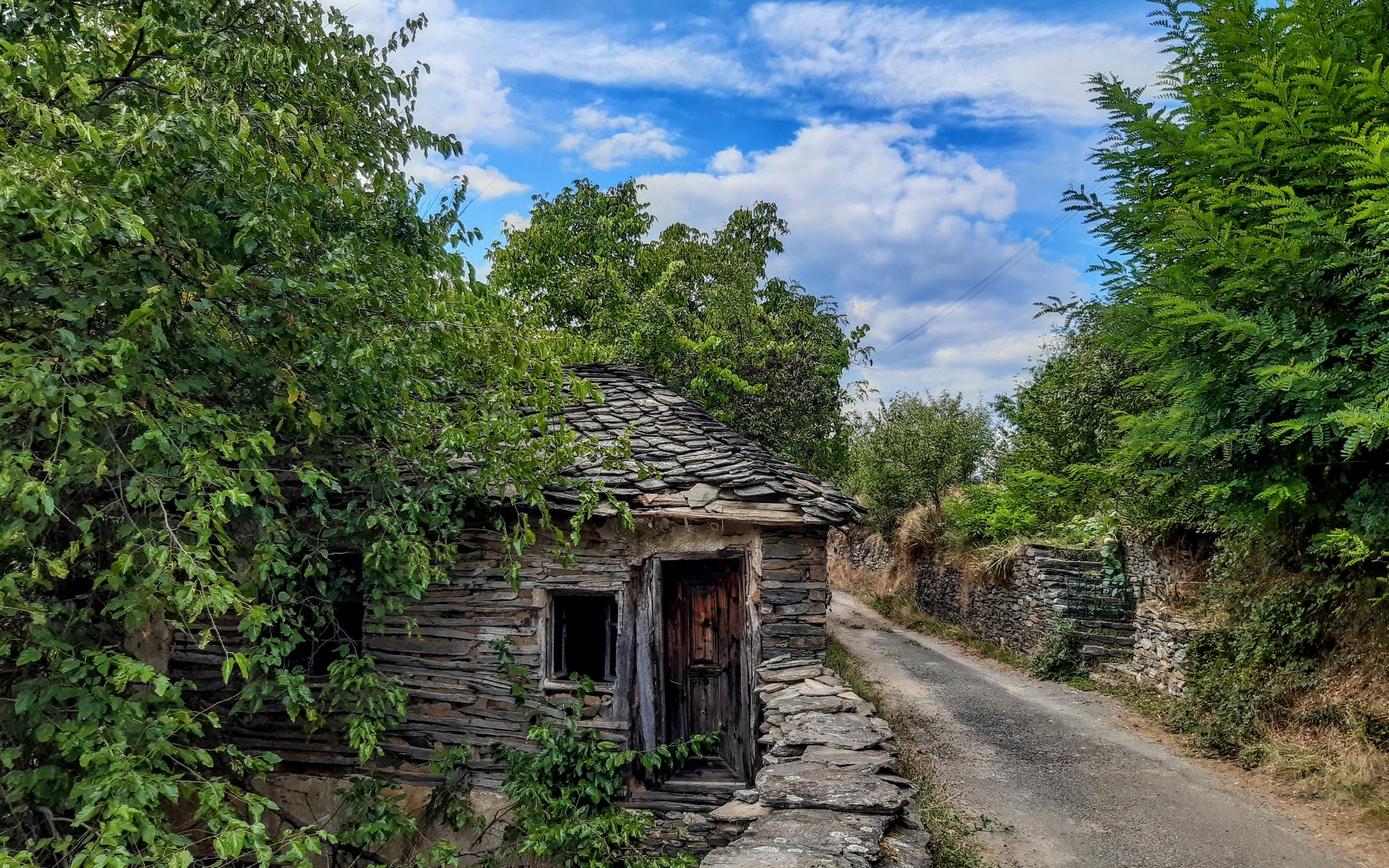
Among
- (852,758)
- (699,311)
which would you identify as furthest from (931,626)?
(852,758)

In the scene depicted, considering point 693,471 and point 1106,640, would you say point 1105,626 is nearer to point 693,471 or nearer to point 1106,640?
point 1106,640

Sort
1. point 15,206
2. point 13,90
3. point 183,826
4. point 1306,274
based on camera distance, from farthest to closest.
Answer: point 183,826, point 1306,274, point 13,90, point 15,206

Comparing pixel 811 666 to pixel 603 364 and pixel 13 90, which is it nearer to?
pixel 603 364

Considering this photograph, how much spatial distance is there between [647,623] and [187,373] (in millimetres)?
4508

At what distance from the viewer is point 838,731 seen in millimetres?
5090

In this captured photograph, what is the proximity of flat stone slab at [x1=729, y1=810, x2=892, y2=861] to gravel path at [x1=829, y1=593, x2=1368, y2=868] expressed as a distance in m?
2.00

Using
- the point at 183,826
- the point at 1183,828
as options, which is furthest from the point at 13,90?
the point at 1183,828

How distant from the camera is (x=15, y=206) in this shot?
291 cm

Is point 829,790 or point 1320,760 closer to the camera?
point 829,790

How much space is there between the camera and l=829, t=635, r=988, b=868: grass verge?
4836 millimetres

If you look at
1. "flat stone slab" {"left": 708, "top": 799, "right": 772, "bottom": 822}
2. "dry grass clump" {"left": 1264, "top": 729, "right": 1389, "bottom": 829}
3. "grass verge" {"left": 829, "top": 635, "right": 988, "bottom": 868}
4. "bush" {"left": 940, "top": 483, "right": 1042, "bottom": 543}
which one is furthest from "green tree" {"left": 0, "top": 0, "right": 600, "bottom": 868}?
"bush" {"left": 940, "top": 483, "right": 1042, "bottom": 543}

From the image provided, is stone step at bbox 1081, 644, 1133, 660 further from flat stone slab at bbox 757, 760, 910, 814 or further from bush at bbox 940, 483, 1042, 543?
flat stone slab at bbox 757, 760, 910, 814

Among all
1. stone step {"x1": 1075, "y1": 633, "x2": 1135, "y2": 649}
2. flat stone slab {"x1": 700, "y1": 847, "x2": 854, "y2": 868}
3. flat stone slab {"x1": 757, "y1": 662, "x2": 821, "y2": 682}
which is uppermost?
flat stone slab {"x1": 757, "y1": 662, "x2": 821, "y2": 682}

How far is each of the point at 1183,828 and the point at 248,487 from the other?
23.7ft
